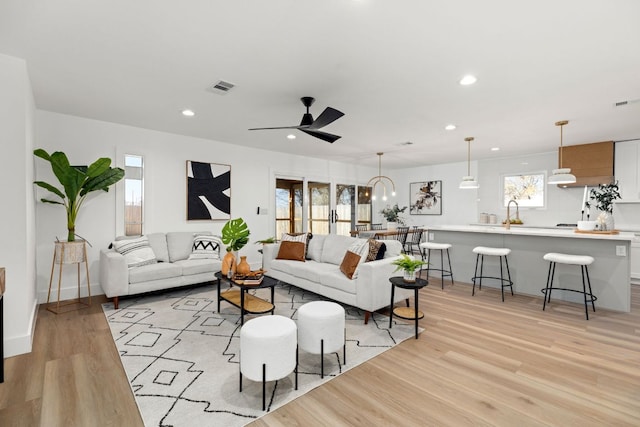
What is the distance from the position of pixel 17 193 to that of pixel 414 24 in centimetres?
361

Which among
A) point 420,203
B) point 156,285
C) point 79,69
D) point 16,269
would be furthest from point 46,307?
point 420,203

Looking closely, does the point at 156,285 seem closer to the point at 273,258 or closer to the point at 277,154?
the point at 273,258

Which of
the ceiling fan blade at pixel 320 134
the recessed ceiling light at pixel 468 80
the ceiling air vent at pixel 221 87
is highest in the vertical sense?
the ceiling air vent at pixel 221 87

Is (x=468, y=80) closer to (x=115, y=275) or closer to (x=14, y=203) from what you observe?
(x=14, y=203)

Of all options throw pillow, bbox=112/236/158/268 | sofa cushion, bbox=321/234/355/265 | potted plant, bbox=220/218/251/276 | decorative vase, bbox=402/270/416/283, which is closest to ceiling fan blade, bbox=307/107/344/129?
potted plant, bbox=220/218/251/276

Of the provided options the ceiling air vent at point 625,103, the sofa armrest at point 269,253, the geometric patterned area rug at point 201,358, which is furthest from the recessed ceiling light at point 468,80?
the sofa armrest at point 269,253

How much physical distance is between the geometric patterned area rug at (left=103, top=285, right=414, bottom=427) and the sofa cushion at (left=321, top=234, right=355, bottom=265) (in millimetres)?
767

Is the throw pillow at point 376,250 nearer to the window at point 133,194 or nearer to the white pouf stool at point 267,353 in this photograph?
the white pouf stool at point 267,353

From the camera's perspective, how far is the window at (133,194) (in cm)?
472

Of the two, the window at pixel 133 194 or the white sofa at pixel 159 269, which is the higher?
the window at pixel 133 194

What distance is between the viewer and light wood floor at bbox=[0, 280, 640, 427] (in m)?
1.91

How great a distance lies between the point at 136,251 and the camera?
4285 mm

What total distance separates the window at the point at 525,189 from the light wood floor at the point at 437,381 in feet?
12.6

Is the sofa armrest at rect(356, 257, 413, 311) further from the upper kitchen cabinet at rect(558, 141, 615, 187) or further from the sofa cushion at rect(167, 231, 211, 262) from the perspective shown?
the upper kitchen cabinet at rect(558, 141, 615, 187)
